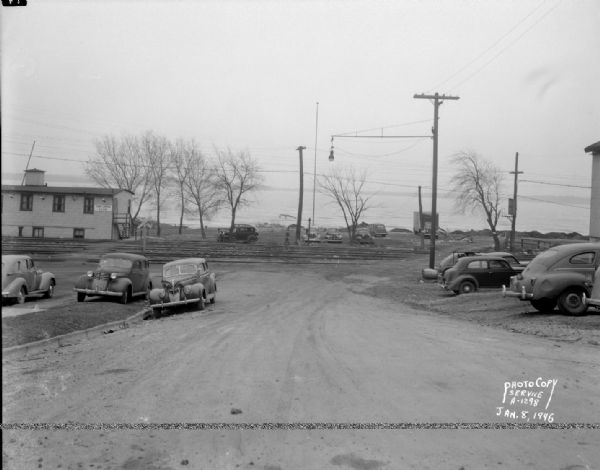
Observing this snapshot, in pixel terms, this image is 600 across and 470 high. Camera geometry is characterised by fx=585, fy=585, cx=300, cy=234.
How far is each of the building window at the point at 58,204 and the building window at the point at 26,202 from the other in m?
2.58

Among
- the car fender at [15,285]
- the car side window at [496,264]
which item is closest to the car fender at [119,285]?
the car fender at [15,285]

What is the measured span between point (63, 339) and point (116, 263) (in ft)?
29.5

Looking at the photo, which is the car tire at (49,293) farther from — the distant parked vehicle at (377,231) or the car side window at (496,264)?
the distant parked vehicle at (377,231)

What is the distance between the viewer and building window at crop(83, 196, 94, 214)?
4147 centimetres

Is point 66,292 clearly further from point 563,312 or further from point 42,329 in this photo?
point 563,312

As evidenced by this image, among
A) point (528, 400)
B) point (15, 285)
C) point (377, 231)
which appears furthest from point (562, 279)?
point (377, 231)

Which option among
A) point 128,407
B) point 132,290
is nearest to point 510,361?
point 128,407

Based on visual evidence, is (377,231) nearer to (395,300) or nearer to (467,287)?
(467,287)

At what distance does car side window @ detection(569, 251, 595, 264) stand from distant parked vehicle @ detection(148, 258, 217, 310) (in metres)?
10.2

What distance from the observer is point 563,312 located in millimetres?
14062

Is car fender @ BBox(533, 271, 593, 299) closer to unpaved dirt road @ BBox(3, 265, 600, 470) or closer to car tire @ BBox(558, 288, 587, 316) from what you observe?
car tire @ BBox(558, 288, 587, 316)

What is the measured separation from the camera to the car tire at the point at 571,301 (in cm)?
1387

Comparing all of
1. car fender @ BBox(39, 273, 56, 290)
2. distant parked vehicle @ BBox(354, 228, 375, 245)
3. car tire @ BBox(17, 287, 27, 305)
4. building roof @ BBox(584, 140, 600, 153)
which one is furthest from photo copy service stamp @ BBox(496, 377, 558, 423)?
distant parked vehicle @ BBox(354, 228, 375, 245)

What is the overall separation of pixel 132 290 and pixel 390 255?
28.5 meters
